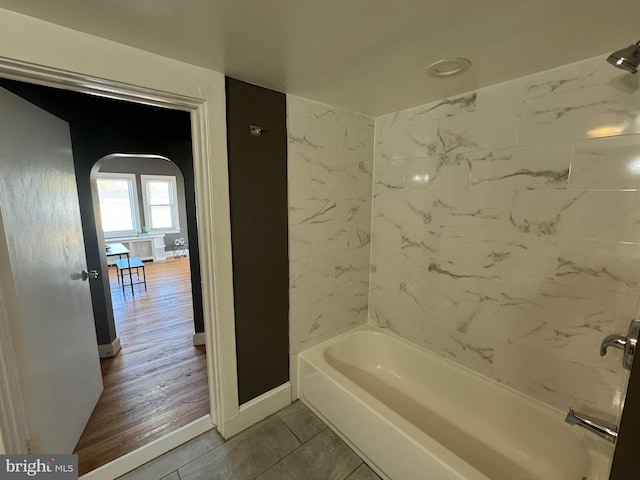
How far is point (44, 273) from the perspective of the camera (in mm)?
1445

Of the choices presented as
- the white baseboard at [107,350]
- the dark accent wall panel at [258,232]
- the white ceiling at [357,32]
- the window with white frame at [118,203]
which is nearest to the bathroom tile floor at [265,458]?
the dark accent wall panel at [258,232]

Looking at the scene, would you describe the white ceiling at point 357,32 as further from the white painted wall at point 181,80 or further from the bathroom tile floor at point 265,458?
the bathroom tile floor at point 265,458

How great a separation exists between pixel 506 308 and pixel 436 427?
901 mm

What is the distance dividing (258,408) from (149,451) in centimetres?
64

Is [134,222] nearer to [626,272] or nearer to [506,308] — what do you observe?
[506,308]

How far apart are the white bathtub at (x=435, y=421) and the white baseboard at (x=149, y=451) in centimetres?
71

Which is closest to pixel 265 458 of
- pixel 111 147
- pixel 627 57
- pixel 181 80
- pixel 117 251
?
pixel 181 80

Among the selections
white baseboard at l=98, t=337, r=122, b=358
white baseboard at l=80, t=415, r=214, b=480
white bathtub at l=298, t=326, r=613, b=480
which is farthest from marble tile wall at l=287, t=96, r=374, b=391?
white baseboard at l=98, t=337, r=122, b=358

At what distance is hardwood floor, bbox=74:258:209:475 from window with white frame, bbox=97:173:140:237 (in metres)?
3.18

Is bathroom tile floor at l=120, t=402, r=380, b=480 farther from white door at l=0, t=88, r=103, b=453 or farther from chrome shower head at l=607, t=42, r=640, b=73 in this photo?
chrome shower head at l=607, t=42, r=640, b=73

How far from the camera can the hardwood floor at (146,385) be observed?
1774 mm

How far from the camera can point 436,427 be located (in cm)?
178

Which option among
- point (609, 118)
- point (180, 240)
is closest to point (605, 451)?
point (609, 118)

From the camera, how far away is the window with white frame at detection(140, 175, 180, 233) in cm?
661
